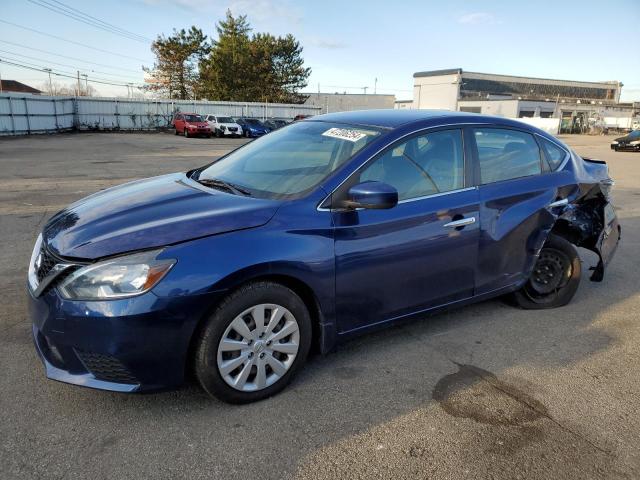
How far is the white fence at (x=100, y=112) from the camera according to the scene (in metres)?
28.6

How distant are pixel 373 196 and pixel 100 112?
39.1 m

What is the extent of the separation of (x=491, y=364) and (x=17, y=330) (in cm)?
341

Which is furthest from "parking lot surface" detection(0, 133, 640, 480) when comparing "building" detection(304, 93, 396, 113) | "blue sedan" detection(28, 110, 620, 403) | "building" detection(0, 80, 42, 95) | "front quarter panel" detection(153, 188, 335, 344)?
"building" detection(0, 80, 42, 95)

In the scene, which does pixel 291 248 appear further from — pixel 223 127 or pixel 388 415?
pixel 223 127

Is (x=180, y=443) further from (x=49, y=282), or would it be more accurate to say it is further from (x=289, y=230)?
(x=289, y=230)

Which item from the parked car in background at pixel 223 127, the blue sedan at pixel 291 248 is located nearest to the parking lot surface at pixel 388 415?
the blue sedan at pixel 291 248

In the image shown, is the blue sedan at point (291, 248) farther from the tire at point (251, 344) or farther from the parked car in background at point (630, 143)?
the parked car in background at point (630, 143)

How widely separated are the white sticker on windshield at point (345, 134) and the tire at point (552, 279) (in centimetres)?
203

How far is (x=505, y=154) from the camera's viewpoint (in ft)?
12.9

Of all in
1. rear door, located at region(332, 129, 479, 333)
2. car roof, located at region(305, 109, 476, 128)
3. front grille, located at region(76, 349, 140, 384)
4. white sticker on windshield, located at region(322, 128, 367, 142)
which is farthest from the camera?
car roof, located at region(305, 109, 476, 128)

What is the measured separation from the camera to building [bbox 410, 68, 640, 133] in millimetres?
62406

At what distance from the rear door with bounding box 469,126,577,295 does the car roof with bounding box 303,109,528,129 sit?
0.12 m

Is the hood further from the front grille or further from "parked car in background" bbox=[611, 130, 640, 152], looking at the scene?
"parked car in background" bbox=[611, 130, 640, 152]

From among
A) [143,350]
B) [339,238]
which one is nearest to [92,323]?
[143,350]
